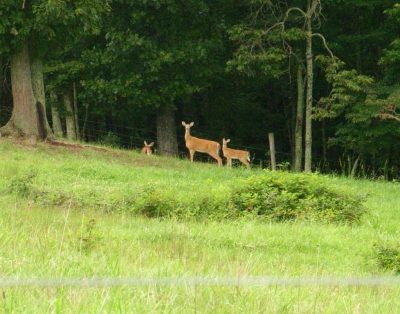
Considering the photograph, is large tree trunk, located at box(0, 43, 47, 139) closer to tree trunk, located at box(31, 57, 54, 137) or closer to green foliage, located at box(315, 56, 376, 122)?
tree trunk, located at box(31, 57, 54, 137)

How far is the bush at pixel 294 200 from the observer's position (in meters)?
11.0

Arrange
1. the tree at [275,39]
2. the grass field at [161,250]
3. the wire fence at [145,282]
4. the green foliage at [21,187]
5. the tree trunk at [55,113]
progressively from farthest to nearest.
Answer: the tree trunk at [55,113], the tree at [275,39], the green foliage at [21,187], the grass field at [161,250], the wire fence at [145,282]

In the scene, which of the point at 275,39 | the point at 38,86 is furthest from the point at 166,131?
the point at 38,86

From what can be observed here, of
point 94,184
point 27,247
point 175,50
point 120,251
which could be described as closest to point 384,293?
point 120,251

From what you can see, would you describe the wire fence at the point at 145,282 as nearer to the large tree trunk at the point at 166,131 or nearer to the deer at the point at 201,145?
the deer at the point at 201,145

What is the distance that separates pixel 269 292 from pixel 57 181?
10.0 m

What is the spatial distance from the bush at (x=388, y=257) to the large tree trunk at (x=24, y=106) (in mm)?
14076

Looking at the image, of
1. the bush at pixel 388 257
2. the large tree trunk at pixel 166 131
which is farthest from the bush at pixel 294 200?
the large tree trunk at pixel 166 131

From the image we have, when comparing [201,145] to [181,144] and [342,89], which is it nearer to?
[342,89]

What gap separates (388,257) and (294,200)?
3803mm

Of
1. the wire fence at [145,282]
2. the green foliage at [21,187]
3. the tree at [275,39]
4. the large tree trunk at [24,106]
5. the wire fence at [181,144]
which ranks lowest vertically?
the wire fence at [181,144]

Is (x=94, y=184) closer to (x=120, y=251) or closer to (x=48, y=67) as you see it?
(x=120, y=251)

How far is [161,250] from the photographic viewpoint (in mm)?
7457

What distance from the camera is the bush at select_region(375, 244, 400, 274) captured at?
7.50 metres
